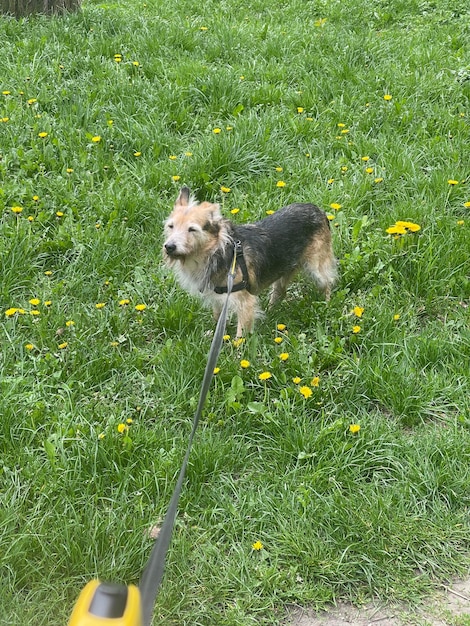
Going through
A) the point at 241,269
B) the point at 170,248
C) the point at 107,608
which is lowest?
the point at 241,269

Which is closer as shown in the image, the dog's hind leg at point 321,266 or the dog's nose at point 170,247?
the dog's nose at point 170,247

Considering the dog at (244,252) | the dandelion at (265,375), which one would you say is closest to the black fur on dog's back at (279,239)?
the dog at (244,252)

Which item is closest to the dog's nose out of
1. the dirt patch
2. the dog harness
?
the dog harness

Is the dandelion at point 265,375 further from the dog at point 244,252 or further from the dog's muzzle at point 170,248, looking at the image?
the dog's muzzle at point 170,248

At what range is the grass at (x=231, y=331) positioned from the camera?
2.75 metres

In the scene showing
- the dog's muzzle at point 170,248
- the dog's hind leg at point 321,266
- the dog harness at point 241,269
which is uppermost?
the dog's muzzle at point 170,248

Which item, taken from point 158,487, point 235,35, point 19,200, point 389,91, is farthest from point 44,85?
point 158,487

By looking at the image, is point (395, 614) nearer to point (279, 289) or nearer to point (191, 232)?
point (191, 232)

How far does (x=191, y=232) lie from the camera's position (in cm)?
382

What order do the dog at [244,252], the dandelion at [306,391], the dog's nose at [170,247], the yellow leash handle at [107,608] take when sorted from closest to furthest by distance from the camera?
the yellow leash handle at [107,608]
the dandelion at [306,391]
the dog's nose at [170,247]
the dog at [244,252]

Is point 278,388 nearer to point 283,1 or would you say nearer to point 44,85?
point 44,85

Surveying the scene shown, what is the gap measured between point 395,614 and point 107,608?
1.95 meters

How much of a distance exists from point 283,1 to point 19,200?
643 centimetres

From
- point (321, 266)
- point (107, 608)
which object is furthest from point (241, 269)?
point (107, 608)
